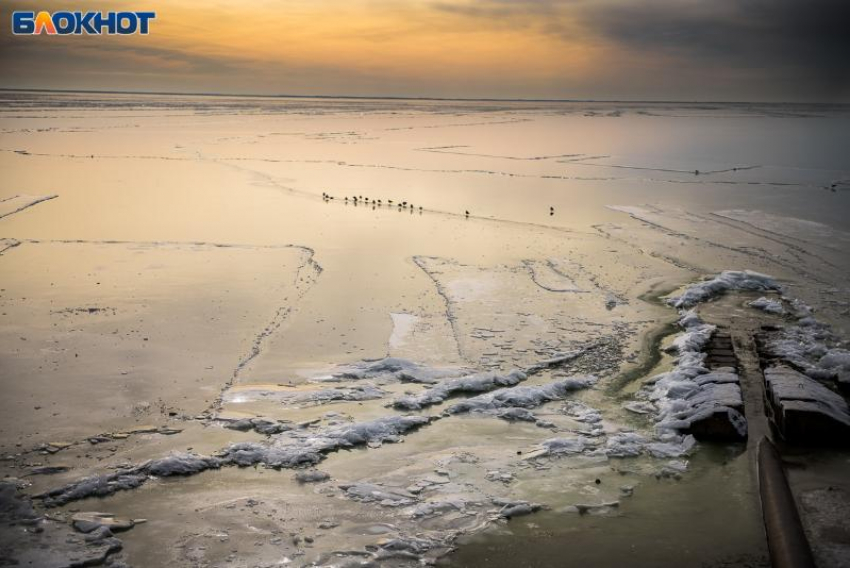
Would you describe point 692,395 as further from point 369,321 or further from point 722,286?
point 722,286

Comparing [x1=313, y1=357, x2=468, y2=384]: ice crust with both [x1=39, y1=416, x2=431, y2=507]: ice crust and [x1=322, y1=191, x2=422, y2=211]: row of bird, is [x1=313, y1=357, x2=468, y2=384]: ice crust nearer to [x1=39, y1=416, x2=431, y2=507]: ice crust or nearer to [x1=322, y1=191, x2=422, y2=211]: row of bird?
[x1=39, y1=416, x2=431, y2=507]: ice crust

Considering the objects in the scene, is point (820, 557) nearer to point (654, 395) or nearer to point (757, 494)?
point (757, 494)

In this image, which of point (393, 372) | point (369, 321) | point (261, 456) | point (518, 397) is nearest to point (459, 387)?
point (518, 397)

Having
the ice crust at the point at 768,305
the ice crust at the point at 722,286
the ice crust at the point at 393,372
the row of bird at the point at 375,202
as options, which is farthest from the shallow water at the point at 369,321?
the ice crust at the point at 768,305

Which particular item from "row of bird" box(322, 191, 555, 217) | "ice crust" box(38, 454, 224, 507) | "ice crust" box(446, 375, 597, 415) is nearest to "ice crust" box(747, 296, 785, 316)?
"ice crust" box(446, 375, 597, 415)

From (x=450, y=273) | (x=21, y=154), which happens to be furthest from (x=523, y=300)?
(x=21, y=154)

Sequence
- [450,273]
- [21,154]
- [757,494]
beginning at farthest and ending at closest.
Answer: [21,154] → [450,273] → [757,494]
